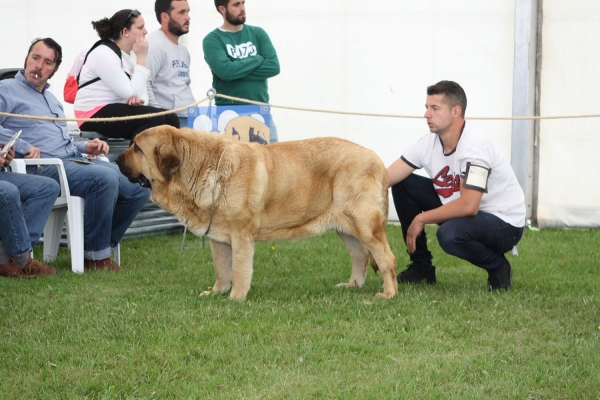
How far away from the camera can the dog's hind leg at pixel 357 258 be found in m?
5.81

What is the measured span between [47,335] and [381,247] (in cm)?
227

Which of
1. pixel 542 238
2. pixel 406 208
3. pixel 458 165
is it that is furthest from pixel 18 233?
pixel 542 238

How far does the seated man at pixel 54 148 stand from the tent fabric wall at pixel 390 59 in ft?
9.59

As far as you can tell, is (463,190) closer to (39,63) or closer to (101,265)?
(101,265)

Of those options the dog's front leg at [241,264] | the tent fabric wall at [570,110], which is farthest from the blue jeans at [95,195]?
the tent fabric wall at [570,110]

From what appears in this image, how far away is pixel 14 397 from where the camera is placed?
3.56 meters

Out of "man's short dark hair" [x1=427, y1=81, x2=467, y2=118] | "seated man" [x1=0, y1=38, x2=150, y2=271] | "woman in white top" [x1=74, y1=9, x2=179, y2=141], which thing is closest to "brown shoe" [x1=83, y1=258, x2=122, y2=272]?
"seated man" [x1=0, y1=38, x2=150, y2=271]

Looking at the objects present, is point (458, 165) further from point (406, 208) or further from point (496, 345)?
point (496, 345)

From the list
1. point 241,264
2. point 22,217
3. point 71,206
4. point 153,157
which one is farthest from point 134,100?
point 241,264

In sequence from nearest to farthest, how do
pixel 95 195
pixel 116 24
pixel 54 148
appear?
pixel 95 195 → pixel 54 148 → pixel 116 24

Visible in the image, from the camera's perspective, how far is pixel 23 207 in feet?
19.8

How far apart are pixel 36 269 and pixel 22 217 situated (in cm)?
46

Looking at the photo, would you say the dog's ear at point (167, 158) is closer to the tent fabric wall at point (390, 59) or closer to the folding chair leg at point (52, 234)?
the folding chair leg at point (52, 234)

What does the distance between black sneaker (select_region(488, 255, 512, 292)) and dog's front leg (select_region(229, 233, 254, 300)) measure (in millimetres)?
1809
